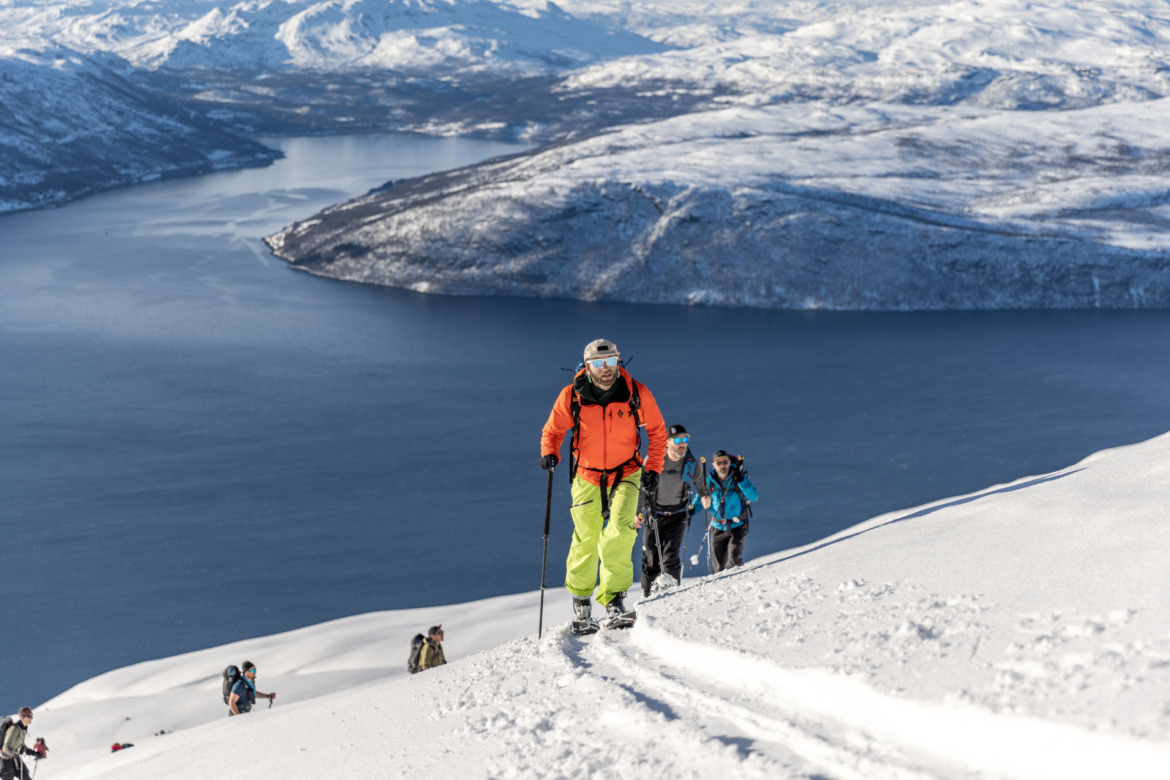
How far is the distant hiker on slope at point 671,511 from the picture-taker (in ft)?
35.0

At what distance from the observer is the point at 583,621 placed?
26.7ft

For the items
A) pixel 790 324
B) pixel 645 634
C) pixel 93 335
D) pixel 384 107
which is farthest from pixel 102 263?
pixel 384 107

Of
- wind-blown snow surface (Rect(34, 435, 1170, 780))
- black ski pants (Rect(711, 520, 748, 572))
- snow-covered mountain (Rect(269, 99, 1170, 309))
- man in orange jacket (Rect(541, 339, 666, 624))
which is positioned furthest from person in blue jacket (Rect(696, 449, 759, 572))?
snow-covered mountain (Rect(269, 99, 1170, 309))

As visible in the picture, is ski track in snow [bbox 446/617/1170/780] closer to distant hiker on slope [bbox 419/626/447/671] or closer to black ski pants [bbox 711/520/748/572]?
black ski pants [bbox 711/520/748/572]

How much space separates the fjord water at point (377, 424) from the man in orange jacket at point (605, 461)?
947cm

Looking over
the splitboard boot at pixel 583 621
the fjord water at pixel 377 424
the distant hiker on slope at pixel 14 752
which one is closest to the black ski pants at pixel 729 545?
the splitboard boot at pixel 583 621

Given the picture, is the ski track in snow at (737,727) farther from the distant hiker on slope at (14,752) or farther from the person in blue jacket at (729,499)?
the distant hiker on slope at (14,752)

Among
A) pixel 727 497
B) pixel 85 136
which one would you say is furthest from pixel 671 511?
pixel 85 136

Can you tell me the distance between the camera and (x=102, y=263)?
217 ft

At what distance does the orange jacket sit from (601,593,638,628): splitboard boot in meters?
1.22

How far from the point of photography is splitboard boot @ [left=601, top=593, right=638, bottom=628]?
8039 millimetres

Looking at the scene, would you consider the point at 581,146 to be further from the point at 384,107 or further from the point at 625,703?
the point at 384,107

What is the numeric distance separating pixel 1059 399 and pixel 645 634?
1545 inches

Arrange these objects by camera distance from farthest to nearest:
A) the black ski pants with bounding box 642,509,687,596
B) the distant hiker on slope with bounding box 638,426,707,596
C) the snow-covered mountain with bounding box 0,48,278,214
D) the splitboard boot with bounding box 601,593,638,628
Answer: the snow-covered mountain with bounding box 0,48,278,214, the black ski pants with bounding box 642,509,687,596, the distant hiker on slope with bounding box 638,426,707,596, the splitboard boot with bounding box 601,593,638,628
